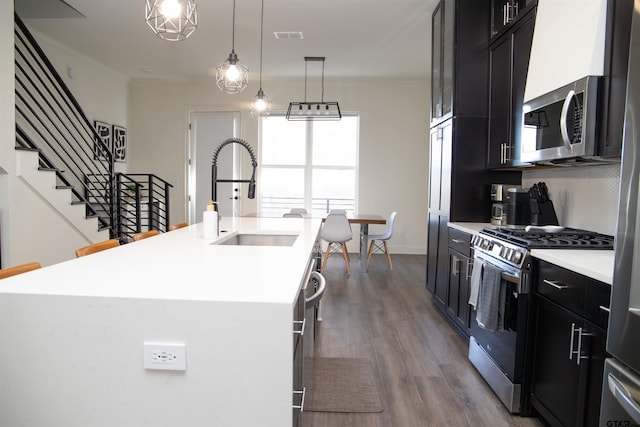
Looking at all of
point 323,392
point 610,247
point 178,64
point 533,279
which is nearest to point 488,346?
point 533,279

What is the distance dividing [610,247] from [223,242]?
191cm

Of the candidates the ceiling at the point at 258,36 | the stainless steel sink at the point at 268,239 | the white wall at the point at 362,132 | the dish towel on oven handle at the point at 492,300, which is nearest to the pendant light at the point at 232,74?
the stainless steel sink at the point at 268,239

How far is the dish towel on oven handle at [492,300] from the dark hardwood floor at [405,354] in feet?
1.37

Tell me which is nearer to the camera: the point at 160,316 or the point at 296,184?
the point at 160,316

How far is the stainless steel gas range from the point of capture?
→ 1957 mm

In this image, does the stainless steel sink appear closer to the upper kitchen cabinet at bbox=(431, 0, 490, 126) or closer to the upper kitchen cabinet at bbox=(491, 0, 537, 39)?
the upper kitchen cabinet at bbox=(431, 0, 490, 126)

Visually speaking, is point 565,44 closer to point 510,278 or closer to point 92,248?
point 510,278

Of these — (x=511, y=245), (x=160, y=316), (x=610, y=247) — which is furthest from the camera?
(x=511, y=245)

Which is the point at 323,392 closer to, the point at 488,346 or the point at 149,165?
the point at 488,346

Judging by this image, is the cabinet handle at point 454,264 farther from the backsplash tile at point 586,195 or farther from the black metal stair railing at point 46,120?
the black metal stair railing at point 46,120

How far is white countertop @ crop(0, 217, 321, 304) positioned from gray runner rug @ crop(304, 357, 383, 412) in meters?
0.68

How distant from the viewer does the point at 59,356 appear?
1.02 meters

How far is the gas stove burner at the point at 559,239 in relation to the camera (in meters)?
1.91

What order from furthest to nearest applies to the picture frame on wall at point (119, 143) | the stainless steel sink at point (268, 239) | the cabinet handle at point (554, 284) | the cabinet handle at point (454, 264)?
1. the picture frame on wall at point (119, 143)
2. the cabinet handle at point (454, 264)
3. the stainless steel sink at point (268, 239)
4. the cabinet handle at point (554, 284)
